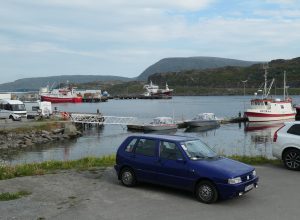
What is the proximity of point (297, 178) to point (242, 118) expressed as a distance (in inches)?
2485

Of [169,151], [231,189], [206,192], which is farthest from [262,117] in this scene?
[231,189]

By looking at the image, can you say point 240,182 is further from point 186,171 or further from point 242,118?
point 242,118

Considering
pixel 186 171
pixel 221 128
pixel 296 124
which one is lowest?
pixel 221 128

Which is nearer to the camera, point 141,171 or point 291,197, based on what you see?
point 291,197

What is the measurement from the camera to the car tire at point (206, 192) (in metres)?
10.0

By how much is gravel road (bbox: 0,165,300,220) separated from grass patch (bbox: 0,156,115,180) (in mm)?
1029

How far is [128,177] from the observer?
11.8 meters

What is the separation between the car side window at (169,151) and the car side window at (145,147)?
0.26 m

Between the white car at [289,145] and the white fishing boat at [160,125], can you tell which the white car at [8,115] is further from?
the white car at [289,145]

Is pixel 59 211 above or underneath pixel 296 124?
underneath

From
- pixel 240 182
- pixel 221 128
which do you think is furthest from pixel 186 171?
pixel 221 128

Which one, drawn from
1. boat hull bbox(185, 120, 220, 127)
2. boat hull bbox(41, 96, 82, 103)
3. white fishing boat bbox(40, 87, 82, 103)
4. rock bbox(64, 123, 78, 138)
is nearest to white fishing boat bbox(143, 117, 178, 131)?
boat hull bbox(185, 120, 220, 127)

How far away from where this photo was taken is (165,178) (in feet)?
35.8

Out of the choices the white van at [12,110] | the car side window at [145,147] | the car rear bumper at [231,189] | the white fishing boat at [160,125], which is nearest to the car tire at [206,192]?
the car rear bumper at [231,189]
